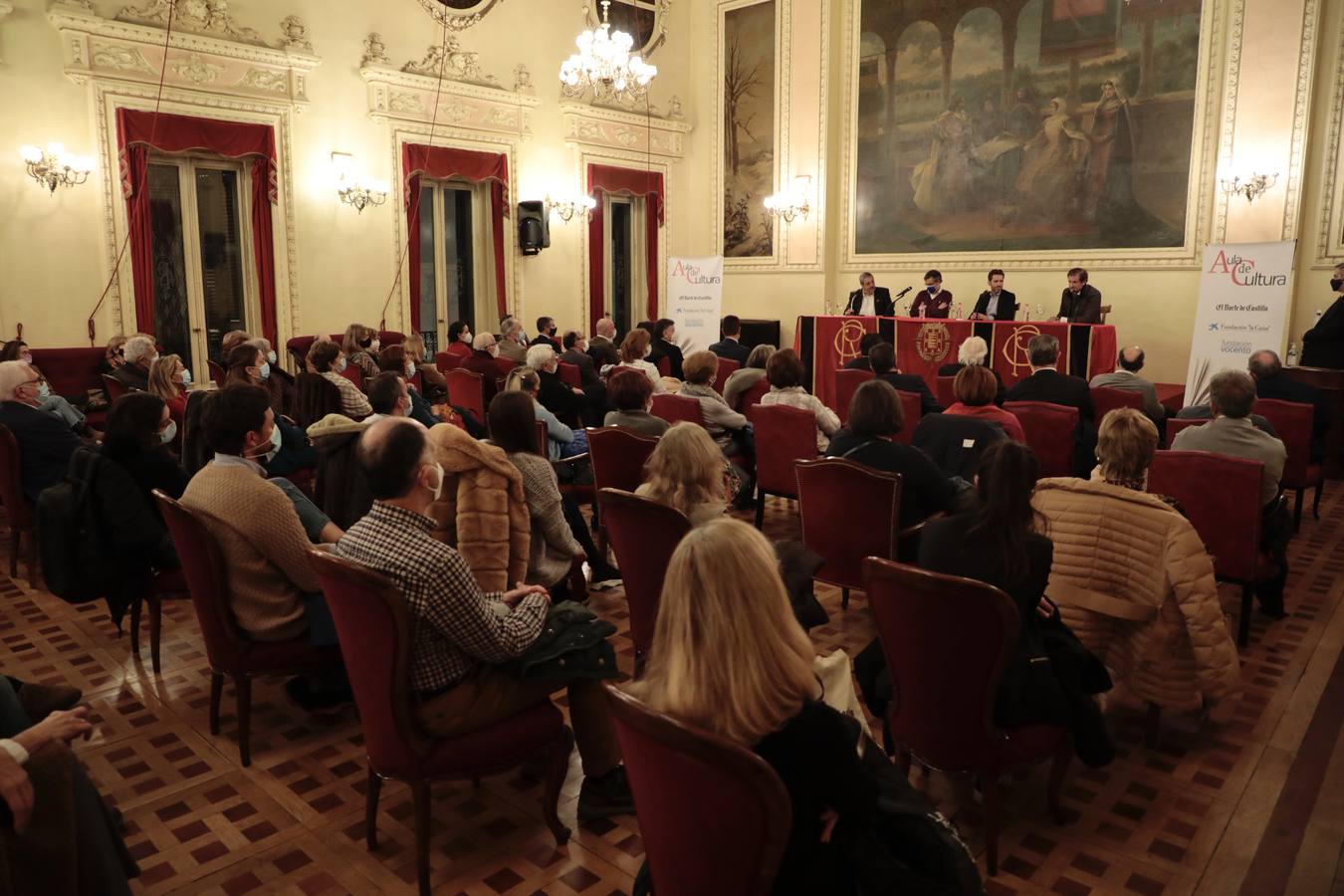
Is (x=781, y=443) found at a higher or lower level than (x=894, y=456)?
lower

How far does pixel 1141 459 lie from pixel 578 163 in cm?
1026

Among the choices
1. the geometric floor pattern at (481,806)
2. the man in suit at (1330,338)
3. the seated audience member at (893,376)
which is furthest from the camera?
the man in suit at (1330,338)

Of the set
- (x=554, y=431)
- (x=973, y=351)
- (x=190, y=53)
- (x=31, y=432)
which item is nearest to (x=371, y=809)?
(x=554, y=431)

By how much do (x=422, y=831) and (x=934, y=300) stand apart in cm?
944

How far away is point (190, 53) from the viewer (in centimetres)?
886

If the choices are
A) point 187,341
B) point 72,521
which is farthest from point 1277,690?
point 187,341

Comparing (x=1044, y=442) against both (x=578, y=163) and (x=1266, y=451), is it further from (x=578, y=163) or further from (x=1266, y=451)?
(x=578, y=163)

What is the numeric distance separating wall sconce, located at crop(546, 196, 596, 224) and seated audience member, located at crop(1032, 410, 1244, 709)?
984cm

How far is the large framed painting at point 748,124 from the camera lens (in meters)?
13.0

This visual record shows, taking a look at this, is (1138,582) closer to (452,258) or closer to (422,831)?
(422,831)

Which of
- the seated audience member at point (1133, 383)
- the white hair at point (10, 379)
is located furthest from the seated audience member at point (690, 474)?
the seated audience member at point (1133, 383)

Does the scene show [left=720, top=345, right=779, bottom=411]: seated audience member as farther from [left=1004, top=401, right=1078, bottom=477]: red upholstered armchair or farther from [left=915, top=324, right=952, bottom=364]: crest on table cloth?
[left=915, top=324, right=952, bottom=364]: crest on table cloth

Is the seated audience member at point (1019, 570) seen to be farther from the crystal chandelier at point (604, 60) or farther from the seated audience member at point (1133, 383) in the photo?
the crystal chandelier at point (604, 60)

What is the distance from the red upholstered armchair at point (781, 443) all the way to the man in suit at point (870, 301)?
5.96 metres
